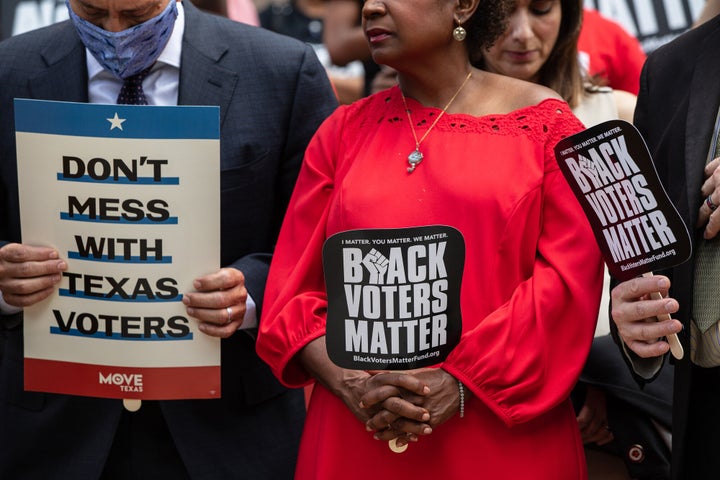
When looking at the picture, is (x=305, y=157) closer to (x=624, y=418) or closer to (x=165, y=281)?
(x=165, y=281)

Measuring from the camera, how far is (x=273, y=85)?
3.18 metres

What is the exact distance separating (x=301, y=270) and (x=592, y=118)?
4.17 feet

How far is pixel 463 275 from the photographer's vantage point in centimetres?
267

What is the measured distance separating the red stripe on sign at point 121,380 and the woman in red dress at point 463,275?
7.0 inches

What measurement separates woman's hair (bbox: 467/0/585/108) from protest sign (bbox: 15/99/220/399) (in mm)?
1330

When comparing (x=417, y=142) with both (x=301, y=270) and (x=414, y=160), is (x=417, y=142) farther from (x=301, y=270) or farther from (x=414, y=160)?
(x=301, y=270)

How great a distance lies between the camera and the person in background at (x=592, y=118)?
3061 millimetres

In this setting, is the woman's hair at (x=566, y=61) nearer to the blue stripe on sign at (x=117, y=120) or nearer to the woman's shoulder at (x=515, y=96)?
the woman's shoulder at (x=515, y=96)

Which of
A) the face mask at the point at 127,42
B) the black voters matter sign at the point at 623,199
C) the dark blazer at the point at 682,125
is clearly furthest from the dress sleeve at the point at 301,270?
the dark blazer at the point at 682,125

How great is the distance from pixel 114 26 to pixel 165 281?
26.8 inches

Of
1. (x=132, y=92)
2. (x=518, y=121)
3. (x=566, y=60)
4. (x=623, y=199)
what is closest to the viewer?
(x=623, y=199)

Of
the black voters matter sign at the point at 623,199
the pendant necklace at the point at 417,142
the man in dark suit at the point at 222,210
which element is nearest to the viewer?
the black voters matter sign at the point at 623,199

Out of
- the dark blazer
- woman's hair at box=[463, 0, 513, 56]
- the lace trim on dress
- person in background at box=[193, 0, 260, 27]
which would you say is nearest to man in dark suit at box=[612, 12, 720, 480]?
the dark blazer

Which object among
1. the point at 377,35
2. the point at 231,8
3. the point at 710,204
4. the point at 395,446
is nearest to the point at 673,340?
the point at 710,204
